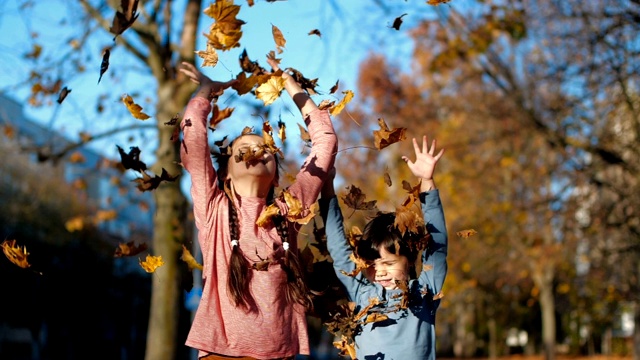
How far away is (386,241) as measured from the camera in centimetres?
355

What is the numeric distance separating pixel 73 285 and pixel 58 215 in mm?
3126

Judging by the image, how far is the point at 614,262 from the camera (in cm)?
1397

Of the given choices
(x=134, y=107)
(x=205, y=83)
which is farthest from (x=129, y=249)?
(x=205, y=83)

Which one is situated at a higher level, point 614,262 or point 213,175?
point 614,262

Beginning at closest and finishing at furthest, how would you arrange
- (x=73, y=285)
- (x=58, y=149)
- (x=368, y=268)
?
(x=368, y=268), (x=58, y=149), (x=73, y=285)

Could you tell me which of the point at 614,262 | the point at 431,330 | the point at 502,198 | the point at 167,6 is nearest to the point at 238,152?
the point at 431,330

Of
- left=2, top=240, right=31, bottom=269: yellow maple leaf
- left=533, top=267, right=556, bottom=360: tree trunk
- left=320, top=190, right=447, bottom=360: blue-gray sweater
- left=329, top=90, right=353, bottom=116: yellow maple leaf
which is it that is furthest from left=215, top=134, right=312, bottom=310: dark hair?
left=533, top=267, right=556, bottom=360: tree trunk

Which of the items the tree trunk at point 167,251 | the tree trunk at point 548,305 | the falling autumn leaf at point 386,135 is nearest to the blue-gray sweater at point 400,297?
the falling autumn leaf at point 386,135

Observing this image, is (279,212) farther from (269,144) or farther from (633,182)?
(633,182)

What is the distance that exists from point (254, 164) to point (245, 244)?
0.33 meters

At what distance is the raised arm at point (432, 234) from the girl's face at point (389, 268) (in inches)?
3.5

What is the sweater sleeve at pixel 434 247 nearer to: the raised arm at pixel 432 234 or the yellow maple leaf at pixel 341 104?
the raised arm at pixel 432 234

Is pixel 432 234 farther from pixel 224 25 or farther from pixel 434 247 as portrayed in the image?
pixel 224 25

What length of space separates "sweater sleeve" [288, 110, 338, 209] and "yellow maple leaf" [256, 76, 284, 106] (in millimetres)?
183
